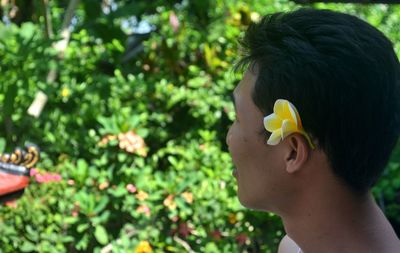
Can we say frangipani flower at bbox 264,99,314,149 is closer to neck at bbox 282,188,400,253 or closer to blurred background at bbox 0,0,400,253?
neck at bbox 282,188,400,253

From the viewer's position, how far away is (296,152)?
1477 mm

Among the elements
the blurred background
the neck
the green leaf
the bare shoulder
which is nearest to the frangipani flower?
the neck

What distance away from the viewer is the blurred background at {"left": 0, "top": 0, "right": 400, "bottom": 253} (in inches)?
151

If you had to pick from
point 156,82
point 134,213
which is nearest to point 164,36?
point 156,82

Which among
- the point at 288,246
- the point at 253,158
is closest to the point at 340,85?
the point at 253,158

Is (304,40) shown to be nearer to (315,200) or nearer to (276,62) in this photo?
→ (276,62)

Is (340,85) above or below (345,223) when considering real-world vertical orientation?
above

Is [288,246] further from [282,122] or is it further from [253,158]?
[282,122]

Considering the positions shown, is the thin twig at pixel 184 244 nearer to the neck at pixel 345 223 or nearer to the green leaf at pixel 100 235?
the green leaf at pixel 100 235

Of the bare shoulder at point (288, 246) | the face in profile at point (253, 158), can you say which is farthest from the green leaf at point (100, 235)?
the face in profile at point (253, 158)

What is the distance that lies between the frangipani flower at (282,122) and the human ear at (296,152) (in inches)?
0.5

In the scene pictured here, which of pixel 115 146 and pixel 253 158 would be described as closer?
pixel 253 158

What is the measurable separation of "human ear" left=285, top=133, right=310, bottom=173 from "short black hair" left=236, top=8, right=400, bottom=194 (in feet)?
0.09

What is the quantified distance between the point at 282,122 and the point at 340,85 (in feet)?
0.43
